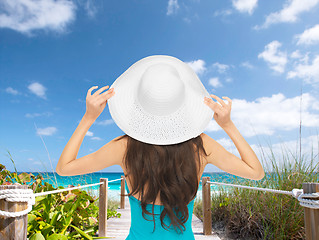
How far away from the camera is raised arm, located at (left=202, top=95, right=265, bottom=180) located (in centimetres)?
115

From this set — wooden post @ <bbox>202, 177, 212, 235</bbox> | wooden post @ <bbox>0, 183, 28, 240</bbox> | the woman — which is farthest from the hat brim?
wooden post @ <bbox>202, 177, 212, 235</bbox>

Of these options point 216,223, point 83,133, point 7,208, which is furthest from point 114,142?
point 216,223

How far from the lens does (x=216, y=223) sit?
486 cm

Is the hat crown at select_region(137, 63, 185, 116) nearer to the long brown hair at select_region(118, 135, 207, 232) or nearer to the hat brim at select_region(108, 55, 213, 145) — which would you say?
the hat brim at select_region(108, 55, 213, 145)

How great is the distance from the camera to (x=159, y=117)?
1.17m

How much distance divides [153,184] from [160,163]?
0.30 ft

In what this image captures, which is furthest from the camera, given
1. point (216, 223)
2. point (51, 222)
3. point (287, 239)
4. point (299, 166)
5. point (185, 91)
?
point (216, 223)

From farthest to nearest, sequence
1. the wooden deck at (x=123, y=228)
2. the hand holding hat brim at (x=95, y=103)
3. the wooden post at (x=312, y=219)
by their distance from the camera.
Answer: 1. the wooden deck at (x=123, y=228)
2. the wooden post at (x=312, y=219)
3. the hand holding hat brim at (x=95, y=103)

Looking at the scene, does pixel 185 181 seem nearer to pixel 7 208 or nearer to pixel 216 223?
pixel 7 208

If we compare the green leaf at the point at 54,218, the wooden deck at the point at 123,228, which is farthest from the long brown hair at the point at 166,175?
the wooden deck at the point at 123,228

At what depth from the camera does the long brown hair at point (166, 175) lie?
1099 millimetres

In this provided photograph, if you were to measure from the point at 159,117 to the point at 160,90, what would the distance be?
0.12 metres

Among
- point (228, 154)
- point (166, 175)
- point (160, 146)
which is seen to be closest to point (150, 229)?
point (166, 175)

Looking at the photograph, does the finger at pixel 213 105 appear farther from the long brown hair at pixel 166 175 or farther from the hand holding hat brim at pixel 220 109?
the long brown hair at pixel 166 175
